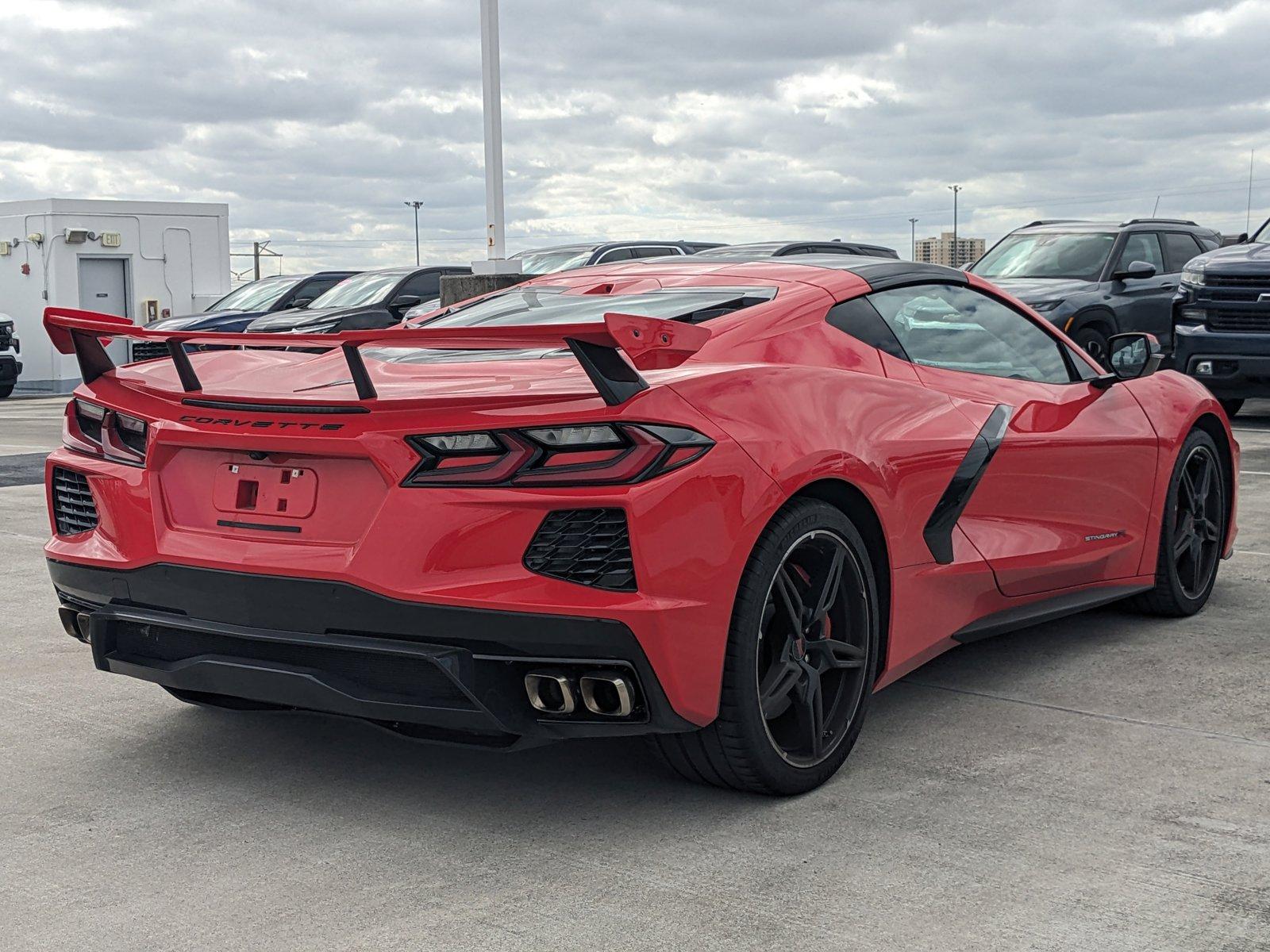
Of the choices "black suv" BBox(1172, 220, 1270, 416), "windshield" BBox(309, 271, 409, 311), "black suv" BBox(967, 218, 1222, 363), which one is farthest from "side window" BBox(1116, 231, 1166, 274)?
"windshield" BBox(309, 271, 409, 311)

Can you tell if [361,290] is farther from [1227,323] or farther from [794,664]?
[794,664]

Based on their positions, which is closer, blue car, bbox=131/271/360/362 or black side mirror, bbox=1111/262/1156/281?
black side mirror, bbox=1111/262/1156/281

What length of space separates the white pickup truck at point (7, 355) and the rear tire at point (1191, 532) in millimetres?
20882

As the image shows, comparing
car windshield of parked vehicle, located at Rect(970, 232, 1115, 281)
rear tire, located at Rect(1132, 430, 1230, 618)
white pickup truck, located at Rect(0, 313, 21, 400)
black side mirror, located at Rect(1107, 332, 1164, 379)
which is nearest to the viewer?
black side mirror, located at Rect(1107, 332, 1164, 379)

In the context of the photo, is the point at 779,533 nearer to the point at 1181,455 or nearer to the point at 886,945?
the point at 886,945

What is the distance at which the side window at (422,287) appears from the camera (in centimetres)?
1752

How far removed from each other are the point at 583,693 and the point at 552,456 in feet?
1.69

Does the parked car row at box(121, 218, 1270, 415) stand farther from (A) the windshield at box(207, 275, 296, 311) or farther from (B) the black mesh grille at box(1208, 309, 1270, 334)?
(A) the windshield at box(207, 275, 296, 311)

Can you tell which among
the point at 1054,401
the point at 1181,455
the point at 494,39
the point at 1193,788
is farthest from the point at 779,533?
the point at 494,39

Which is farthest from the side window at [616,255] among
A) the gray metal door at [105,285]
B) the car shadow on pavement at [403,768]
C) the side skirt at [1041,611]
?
the gray metal door at [105,285]

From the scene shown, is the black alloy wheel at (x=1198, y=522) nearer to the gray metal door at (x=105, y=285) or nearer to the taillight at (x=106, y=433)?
the taillight at (x=106, y=433)

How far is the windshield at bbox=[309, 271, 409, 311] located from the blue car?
752mm

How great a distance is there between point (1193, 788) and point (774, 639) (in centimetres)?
110

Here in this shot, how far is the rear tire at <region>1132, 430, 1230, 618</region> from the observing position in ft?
17.4
